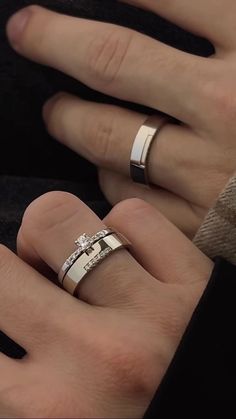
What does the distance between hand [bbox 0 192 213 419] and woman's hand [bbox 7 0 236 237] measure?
8cm

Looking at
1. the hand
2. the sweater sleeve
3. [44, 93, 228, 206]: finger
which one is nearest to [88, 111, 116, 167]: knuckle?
[44, 93, 228, 206]: finger

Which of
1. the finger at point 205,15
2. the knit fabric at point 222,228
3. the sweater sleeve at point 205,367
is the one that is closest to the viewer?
the sweater sleeve at point 205,367

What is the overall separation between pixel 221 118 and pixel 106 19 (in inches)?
8.0

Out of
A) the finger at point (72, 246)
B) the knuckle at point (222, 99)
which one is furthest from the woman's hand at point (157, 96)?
the finger at point (72, 246)

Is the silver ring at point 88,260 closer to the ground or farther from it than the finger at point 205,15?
closer to the ground

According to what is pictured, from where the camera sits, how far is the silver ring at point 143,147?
0.74 m

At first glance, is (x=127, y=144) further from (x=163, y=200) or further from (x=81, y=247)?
(x=81, y=247)

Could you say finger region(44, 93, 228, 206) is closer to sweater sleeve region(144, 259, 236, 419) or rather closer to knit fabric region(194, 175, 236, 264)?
knit fabric region(194, 175, 236, 264)

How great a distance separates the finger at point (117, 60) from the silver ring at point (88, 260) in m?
0.18

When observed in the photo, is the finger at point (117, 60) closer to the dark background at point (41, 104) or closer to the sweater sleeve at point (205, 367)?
the dark background at point (41, 104)

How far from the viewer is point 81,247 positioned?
619mm

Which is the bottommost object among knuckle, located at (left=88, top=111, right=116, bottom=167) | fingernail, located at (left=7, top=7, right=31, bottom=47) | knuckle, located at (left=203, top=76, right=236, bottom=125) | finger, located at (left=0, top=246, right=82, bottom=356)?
finger, located at (left=0, top=246, right=82, bottom=356)

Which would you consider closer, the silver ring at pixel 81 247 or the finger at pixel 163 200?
the silver ring at pixel 81 247

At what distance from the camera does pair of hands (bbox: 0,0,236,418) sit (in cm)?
58
